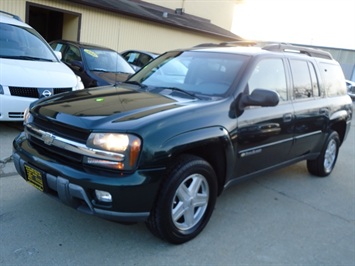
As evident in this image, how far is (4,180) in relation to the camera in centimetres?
409

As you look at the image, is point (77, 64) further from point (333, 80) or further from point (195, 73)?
point (333, 80)

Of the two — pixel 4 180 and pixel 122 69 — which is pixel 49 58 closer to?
pixel 122 69

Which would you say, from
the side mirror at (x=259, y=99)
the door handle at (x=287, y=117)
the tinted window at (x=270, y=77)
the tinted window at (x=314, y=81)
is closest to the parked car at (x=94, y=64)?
the tinted window at (x=314, y=81)

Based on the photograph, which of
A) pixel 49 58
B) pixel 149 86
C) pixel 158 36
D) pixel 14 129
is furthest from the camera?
pixel 158 36

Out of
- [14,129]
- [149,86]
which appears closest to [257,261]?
[149,86]

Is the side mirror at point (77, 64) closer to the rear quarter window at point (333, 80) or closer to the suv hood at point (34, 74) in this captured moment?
the suv hood at point (34, 74)

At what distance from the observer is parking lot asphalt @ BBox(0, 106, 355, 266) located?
2924mm

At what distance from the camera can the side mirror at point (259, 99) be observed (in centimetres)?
340

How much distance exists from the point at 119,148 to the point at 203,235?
129 centimetres

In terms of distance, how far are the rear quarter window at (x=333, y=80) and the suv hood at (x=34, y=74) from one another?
397 centimetres

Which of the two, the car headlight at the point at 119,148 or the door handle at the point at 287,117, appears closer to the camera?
the car headlight at the point at 119,148

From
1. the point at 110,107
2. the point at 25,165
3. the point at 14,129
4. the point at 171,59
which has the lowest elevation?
the point at 14,129

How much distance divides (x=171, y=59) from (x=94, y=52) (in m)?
4.93

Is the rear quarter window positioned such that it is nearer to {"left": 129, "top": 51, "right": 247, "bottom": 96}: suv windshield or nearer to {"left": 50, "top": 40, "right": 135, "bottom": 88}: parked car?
{"left": 129, "top": 51, "right": 247, "bottom": 96}: suv windshield
